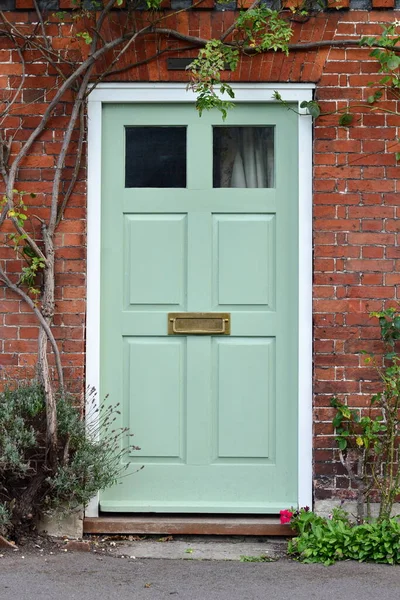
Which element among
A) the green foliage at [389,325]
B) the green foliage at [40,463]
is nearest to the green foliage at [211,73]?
the green foliage at [389,325]

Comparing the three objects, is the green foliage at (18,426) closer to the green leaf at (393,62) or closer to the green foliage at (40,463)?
the green foliage at (40,463)

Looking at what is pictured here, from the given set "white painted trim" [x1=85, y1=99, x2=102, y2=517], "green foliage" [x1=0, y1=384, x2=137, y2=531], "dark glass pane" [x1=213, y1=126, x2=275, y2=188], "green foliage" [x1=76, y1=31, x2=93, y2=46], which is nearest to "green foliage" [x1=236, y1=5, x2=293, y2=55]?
"dark glass pane" [x1=213, y1=126, x2=275, y2=188]

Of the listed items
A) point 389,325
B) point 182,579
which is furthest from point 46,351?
point 389,325

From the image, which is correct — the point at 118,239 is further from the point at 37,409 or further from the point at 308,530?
the point at 308,530

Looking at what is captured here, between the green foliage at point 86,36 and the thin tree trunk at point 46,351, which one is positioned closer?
the thin tree trunk at point 46,351

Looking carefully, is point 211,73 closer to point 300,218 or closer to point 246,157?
point 246,157

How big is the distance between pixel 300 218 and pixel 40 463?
6.99 feet

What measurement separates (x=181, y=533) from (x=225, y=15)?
3134 mm

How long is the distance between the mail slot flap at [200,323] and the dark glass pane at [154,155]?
85cm

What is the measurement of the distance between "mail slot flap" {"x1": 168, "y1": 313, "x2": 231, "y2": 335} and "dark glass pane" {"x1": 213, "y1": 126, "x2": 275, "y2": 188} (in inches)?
32.3

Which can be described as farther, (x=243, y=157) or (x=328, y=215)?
(x=243, y=157)

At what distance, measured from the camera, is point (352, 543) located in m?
5.10

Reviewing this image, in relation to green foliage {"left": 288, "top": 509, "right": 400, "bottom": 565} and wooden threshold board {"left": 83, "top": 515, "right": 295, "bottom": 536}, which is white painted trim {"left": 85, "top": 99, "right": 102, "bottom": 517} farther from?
green foliage {"left": 288, "top": 509, "right": 400, "bottom": 565}

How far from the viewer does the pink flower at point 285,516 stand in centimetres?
543
